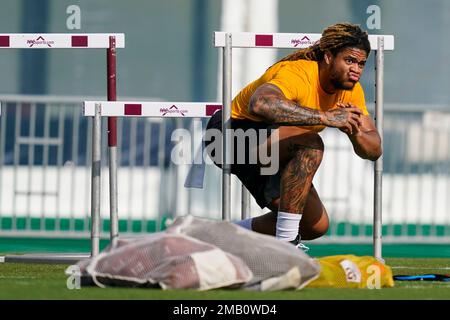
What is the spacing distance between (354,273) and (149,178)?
6.15 meters

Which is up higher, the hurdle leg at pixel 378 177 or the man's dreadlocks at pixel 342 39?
the man's dreadlocks at pixel 342 39

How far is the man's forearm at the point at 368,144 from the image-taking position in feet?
22.7

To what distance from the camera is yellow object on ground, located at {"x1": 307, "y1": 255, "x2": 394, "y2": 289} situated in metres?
5.83

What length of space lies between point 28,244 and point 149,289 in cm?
651

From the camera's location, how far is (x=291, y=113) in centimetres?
674

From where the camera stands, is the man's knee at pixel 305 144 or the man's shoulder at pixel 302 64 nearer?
the man's knee at pixel 305 144

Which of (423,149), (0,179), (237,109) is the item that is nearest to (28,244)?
(0,179)

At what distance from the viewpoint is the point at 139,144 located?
11961 millimetres

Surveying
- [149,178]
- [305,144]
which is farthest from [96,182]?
[149,178]

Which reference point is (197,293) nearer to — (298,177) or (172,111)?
(298,177)

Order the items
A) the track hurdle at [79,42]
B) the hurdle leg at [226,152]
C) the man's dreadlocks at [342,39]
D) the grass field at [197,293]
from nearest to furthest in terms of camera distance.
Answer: the grass field at [197,293], the man's dreadlocks at [342,39], the hurdle leg at [226,152], the track hurdle at [79,42]

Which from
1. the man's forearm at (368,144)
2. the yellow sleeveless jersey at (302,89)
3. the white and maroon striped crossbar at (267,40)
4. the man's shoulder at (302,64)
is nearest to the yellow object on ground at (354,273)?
the man's forearm at (368,144)

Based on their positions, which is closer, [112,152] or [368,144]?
[368,144]

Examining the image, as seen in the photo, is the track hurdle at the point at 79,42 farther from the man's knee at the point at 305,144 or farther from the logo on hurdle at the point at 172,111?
the man's knee at the point at 305,144
